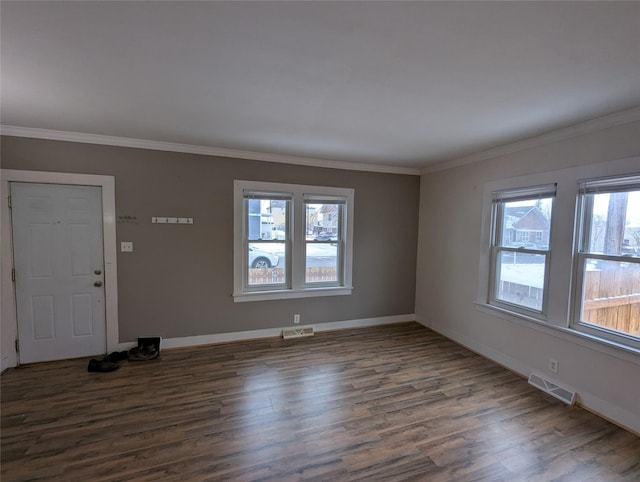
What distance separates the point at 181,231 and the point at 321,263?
197cm

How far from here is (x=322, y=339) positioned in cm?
400

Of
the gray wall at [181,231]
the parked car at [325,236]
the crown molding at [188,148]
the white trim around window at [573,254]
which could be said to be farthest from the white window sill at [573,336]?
the crown molding at [188,148]

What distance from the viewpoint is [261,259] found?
3.99 metres

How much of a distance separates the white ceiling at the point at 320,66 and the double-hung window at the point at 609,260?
0.69 m

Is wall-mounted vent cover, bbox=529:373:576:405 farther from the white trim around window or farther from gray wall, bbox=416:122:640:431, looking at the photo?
the white trim around window

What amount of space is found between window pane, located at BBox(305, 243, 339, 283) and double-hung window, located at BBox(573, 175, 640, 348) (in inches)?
110

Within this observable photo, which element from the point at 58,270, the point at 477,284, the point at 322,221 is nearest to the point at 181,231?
the point at 58,270

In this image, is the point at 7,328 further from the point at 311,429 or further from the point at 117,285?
the point at 311,429

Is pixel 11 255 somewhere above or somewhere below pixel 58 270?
above

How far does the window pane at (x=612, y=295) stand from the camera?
7.56 feet

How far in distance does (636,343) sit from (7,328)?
5.82m

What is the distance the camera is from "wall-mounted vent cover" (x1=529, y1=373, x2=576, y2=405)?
2.61m

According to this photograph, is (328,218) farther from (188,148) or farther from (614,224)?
(614,224)

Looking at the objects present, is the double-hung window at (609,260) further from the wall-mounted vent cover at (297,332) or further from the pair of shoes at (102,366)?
the pair of shoes at (102,366)
